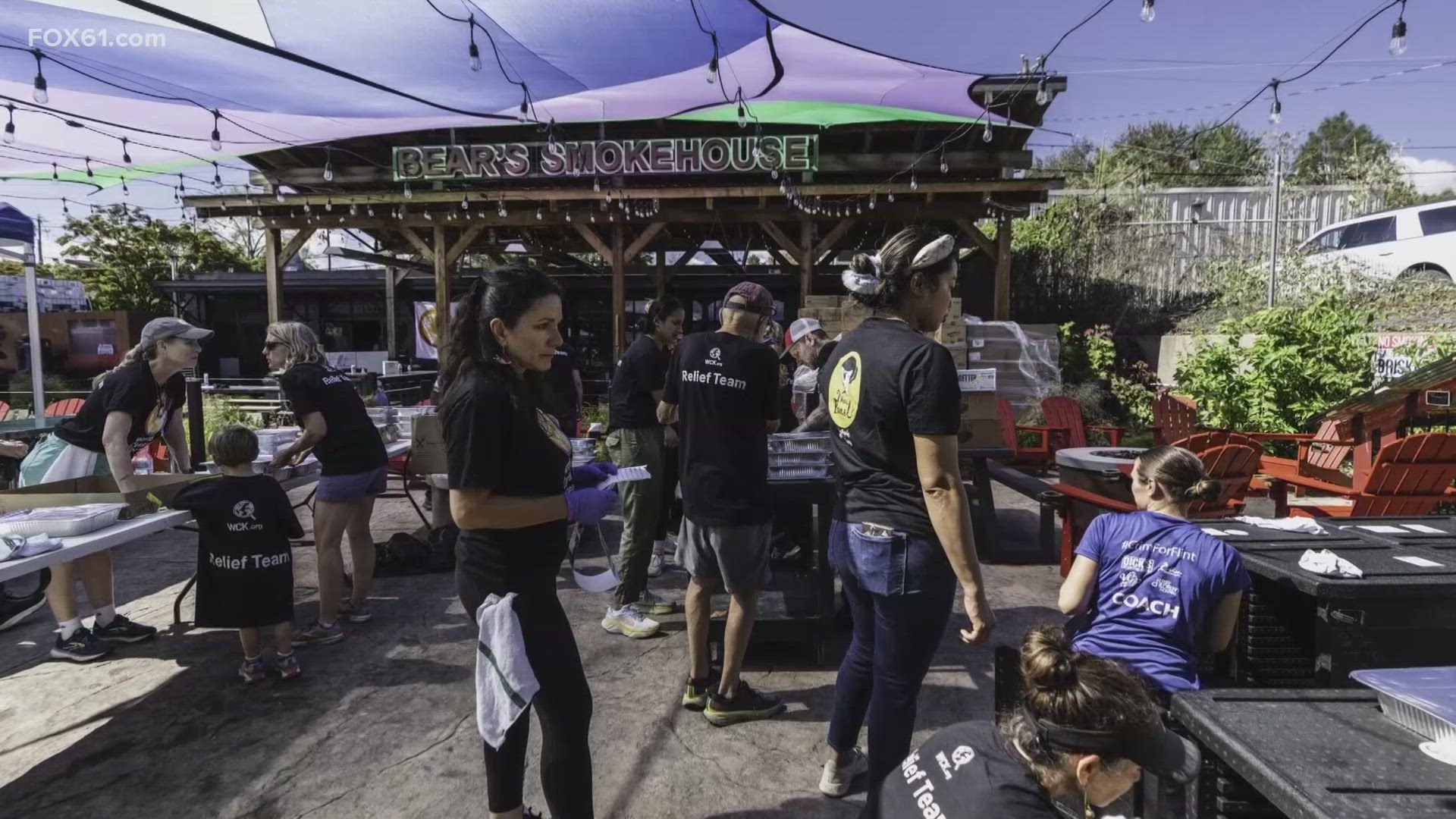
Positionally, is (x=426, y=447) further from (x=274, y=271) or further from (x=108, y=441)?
(x=274, y=271)

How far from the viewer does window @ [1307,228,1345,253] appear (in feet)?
38.6

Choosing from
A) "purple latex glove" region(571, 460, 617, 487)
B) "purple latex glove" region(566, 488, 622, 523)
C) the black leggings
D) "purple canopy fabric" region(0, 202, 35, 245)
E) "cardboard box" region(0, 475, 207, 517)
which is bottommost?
the black leggings

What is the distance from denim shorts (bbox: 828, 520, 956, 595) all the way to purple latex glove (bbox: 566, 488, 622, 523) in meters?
0.79

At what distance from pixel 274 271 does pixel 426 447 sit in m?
8.46

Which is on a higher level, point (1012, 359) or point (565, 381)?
point (1012, 359)

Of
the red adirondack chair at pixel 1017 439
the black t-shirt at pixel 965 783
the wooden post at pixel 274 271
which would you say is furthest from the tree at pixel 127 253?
the black t-shirt at pixel 965 783

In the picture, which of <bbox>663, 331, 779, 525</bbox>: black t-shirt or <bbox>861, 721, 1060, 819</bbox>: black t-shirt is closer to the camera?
<bbox>861, 721, 1060, 819</bbox>: black t-shirt

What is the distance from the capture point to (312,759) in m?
2.73

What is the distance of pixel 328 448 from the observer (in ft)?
11.9

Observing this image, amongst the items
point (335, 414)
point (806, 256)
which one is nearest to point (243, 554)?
point (335, 414)

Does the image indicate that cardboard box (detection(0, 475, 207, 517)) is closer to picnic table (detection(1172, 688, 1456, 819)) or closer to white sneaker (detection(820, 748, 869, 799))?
white sneaker (detection(820, 748, 869, 799))

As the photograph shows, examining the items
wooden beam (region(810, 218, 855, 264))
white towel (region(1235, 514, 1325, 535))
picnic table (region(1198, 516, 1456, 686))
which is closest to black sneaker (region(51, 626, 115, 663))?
picnic table (region(1198, 516, 1456, 686))

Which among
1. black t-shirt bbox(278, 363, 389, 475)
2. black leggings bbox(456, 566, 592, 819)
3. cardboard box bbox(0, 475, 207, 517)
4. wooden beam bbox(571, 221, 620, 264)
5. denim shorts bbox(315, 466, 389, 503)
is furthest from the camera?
wooden beam bbox(571, 221, 620, 264)

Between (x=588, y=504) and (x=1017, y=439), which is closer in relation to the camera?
(x=588, y=504)
